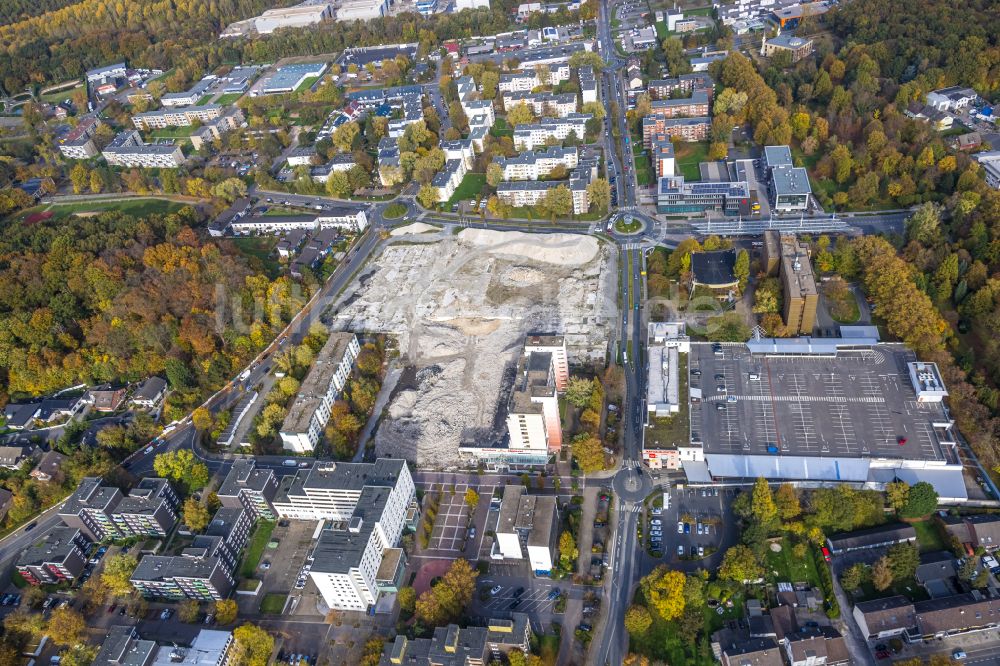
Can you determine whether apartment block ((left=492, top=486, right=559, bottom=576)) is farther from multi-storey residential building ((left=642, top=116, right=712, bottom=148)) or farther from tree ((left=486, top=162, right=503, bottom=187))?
multi-storey residential building ((left=642, top=116, right=712, bottom=148))

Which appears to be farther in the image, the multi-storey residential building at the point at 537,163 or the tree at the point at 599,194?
the multi-storey residential building at the point at 537,163

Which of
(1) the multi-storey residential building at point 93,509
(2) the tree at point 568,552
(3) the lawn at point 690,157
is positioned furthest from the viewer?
Answer: (3) the lawn at point 690,157

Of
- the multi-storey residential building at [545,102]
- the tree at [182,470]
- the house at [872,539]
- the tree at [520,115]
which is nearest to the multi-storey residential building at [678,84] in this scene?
the multi-storey residential building at [545,102]

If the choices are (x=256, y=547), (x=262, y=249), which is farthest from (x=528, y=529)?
(x=262, y=249)

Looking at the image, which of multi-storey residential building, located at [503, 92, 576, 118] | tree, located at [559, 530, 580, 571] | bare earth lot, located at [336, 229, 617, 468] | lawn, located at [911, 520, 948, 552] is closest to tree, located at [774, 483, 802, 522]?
lawn, located at [911, 520, 948, 552]

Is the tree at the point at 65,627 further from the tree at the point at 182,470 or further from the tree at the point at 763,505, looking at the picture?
the tree at the point at 763,505
